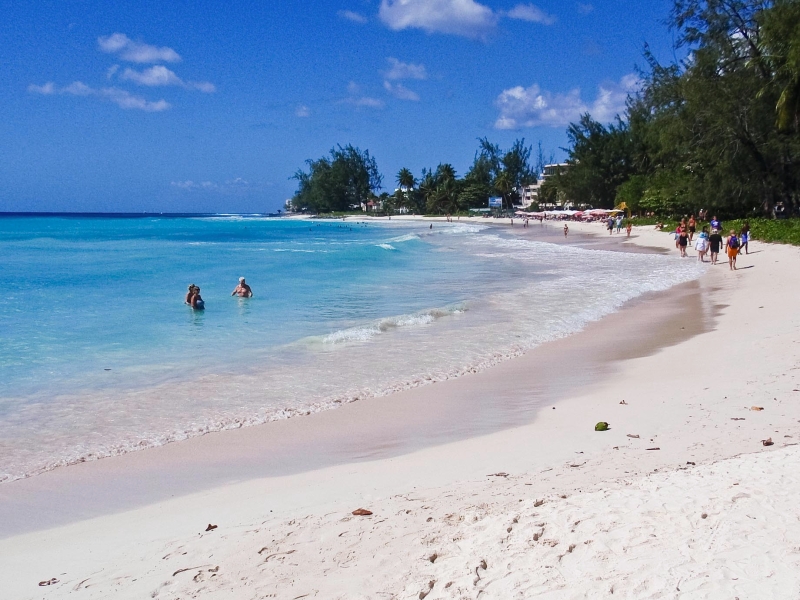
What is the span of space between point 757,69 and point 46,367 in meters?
39.9

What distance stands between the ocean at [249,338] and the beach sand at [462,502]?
1093 mm

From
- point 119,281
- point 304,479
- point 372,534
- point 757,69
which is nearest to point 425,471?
point 304,479

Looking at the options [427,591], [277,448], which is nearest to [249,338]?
[277,448]

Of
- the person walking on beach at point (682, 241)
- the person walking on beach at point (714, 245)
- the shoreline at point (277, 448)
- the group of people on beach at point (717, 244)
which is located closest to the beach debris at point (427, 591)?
the shoreline at point (277, 448)

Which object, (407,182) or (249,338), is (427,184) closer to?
(407,182)

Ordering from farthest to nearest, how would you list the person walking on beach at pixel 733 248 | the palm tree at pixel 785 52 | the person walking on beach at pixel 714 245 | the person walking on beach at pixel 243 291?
the palm tree at pixel 785 52
the person walking on beach at pixel 714 245
the person walking on beach at pixel 733 248
the person walking on beach at pixel 243 291

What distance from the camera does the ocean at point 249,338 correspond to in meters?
8.41

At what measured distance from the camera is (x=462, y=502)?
15.9 ft

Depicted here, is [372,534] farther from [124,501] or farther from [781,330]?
[781,330]

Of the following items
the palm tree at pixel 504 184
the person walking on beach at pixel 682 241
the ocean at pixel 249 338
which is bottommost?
the ocean at pixel 249 338

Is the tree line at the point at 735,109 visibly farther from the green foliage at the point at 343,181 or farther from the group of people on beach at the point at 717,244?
the green foliage at the point at 343,181

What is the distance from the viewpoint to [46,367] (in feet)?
38.3

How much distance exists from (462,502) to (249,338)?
9942 millimetres

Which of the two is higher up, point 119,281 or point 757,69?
point 757,69
